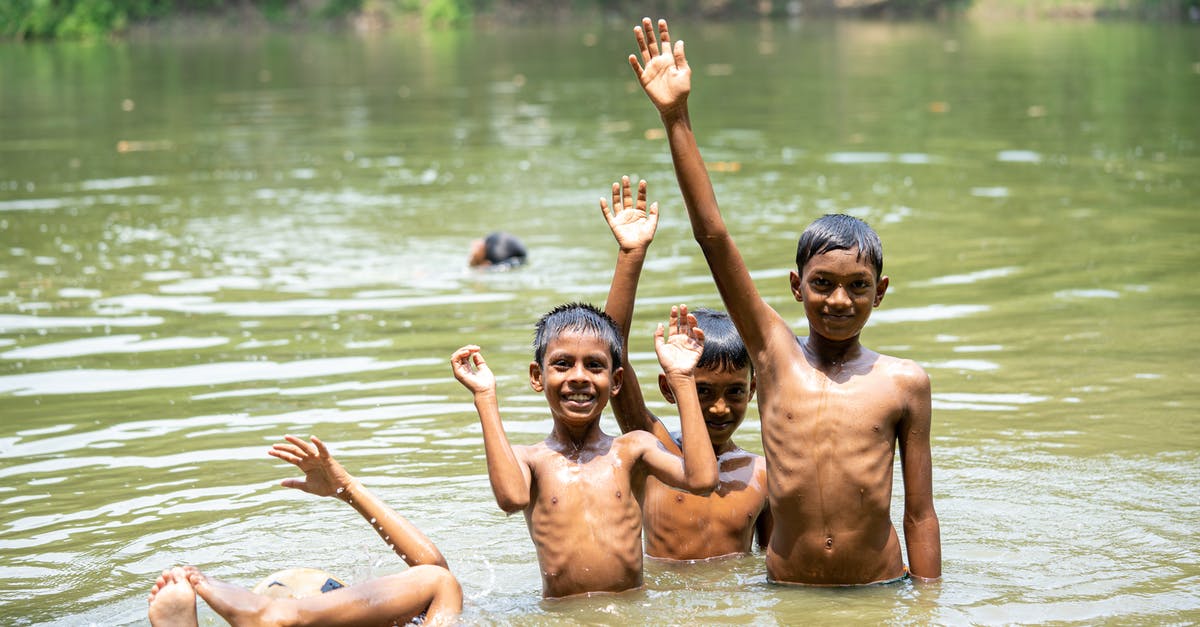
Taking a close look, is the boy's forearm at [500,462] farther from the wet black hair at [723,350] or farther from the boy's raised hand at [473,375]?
the wet black hair at [723,350]

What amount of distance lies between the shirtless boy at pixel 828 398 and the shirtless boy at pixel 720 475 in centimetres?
44

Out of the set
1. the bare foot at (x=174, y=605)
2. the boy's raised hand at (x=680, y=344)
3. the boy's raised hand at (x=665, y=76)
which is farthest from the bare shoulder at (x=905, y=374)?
the bare foot at (x=174, y=605)

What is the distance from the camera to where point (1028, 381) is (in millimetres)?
6984

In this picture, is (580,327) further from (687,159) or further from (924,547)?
(924,547)

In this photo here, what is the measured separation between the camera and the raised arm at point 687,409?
4246mm

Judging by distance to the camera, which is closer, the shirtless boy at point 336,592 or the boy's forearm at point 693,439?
the shirtless boy at point 336,592

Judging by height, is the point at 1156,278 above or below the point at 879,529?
below

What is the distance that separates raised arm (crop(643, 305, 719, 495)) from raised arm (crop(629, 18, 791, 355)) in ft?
0.57

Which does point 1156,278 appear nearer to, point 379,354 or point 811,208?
point 811,208

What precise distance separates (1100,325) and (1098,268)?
1.49 metres

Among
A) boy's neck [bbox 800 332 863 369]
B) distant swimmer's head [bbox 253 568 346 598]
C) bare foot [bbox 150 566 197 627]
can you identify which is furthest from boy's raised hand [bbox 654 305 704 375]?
bare foot [bbox 150 566 197 627]

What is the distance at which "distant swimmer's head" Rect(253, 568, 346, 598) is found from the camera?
167 inches

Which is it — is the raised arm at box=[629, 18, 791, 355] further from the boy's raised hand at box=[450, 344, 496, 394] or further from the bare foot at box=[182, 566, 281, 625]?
the bare foot at box=[182, 566, 281, 625]

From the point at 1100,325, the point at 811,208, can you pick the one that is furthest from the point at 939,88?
the point at 1100,325
